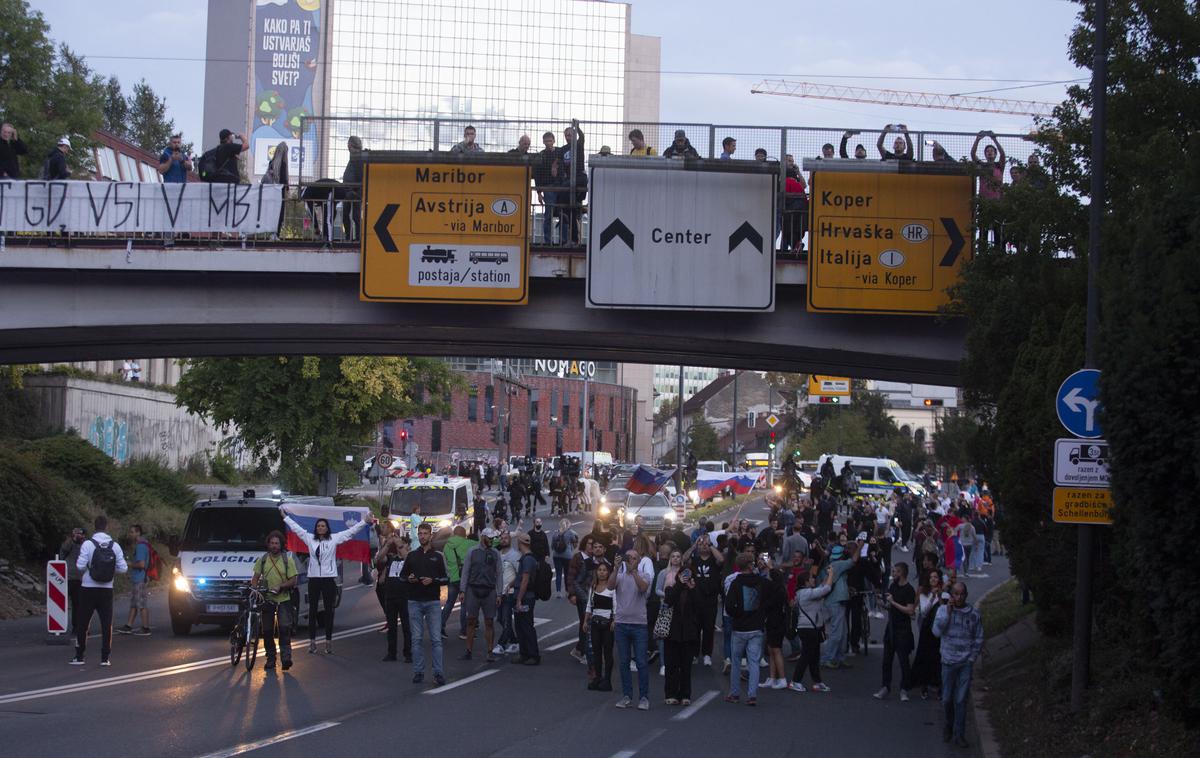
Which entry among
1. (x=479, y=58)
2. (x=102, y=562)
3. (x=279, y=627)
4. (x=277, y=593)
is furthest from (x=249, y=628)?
(x=479, y=58)

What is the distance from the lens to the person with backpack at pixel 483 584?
18.5 metres

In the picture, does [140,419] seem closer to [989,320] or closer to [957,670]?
[989,320]

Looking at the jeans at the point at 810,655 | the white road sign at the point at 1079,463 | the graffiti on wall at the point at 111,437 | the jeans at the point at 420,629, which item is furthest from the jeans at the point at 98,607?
the graffiti on wall at the point at 111,437

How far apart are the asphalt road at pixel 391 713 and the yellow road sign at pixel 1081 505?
2484mm

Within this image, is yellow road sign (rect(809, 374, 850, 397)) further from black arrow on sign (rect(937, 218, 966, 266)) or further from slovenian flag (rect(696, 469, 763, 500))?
black arrow on sign (rect(937, 218, 966, 266))

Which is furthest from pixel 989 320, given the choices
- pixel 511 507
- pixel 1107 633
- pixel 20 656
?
pixel 511 507

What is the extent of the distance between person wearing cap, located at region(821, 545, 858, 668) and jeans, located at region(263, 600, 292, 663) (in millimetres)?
6936

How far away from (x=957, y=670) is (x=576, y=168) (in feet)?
41.2

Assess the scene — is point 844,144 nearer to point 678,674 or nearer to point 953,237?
point 953,237

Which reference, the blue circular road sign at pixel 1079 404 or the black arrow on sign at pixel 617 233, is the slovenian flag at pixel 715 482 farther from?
the blue circular road sign at pixel 1079 404

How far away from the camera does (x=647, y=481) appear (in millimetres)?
32750

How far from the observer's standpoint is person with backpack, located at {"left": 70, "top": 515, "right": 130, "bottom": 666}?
17.2m

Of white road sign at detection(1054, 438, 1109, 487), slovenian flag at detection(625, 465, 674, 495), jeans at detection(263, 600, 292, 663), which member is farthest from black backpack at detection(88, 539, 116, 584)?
slovenian flag at detection(625, 465, 674, 495)

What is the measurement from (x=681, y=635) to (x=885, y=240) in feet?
31.0
